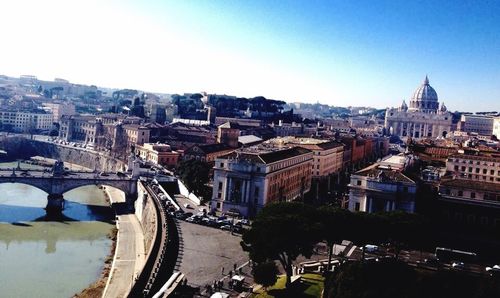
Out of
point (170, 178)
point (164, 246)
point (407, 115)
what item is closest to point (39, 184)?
point (170, 178)

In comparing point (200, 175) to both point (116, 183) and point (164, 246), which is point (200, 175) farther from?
point (164, 246)

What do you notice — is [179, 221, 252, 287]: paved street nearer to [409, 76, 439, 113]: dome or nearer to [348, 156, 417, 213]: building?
[348, 156, 417, 213]: building

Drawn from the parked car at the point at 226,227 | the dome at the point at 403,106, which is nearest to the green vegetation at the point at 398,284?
the parked car at the point at 226,227

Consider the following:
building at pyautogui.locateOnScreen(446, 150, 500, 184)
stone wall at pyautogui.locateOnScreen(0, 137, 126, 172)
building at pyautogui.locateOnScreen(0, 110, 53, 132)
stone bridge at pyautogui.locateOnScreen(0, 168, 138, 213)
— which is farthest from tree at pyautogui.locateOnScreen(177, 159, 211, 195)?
building at pyautogui.locateOnScreen(0, 110, 53, 132)

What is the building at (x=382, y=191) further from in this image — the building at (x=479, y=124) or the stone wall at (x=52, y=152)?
the building at (x=479, y=124)

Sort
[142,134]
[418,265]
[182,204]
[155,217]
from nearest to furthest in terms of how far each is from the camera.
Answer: [418,265]
[155,217]
[182,204]
[142,134]

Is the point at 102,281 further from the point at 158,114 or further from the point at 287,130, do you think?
the point at 158,114

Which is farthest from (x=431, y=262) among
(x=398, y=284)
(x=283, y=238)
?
(x=398, y=284)
